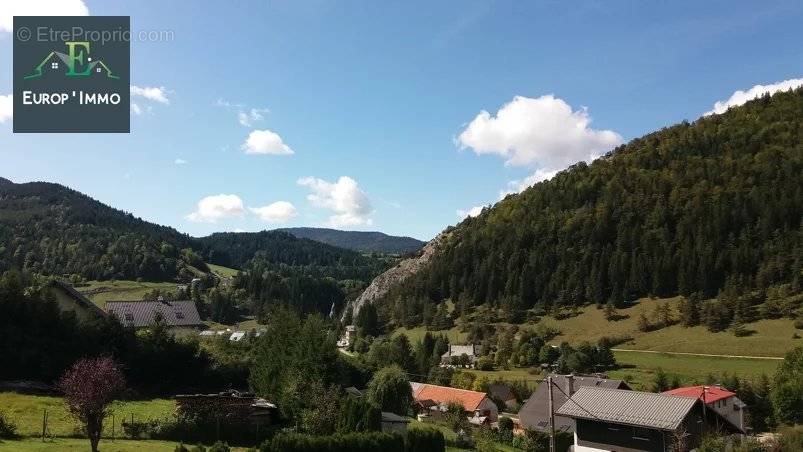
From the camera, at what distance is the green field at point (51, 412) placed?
95.1 ft

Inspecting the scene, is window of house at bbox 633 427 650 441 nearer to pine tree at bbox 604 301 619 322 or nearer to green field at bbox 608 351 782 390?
green field at bbox 608 351 782 390

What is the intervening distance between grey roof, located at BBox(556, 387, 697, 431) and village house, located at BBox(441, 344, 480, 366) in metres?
54.6

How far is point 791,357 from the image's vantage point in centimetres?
6650

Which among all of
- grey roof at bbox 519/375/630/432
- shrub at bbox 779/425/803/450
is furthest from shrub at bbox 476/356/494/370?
shrub at bbox 779/425/803/450

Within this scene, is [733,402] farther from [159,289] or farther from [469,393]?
[159,289]

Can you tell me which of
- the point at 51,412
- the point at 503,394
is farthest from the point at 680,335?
the point at 51,412

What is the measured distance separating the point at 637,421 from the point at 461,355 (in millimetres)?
63850

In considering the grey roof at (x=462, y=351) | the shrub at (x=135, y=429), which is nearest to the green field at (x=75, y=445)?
the shrub at (x=135, y=429)

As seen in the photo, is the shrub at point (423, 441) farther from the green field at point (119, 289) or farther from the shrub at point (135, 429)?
the green field at point (119, 289)

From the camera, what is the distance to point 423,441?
29500 mm

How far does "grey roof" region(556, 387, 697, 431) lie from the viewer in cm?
3969

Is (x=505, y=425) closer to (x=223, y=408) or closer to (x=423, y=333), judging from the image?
(x=223, y=408)

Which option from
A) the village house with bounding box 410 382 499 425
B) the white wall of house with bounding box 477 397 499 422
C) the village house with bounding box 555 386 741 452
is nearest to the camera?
the village house with bounding box 555 386 741 452

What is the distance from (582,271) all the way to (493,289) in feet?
79.5
